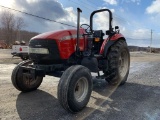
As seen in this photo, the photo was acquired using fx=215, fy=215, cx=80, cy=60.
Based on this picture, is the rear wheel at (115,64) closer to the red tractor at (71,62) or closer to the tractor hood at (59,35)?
the red tractor at (71,62)

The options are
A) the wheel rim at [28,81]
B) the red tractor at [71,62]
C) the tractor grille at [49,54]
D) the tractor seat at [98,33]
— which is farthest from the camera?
the tractor seat at [98,33]

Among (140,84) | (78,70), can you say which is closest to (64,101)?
(78,70)

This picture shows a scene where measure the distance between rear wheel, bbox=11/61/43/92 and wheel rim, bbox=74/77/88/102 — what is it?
157 centimetres

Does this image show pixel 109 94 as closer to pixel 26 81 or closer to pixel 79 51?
pixel 79 51

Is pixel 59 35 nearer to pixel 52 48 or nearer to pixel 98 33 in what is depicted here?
pixel 52 48

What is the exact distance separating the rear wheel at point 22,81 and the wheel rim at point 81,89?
1.57 metres

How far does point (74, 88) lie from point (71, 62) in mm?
1246

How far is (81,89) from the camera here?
484 cm

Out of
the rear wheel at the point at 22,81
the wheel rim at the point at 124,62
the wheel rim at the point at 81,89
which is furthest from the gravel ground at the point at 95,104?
the wheel rim at the point at 124,62

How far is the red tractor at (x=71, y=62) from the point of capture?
4343 millimetres

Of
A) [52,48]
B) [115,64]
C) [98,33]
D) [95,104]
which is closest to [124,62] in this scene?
[115,64]

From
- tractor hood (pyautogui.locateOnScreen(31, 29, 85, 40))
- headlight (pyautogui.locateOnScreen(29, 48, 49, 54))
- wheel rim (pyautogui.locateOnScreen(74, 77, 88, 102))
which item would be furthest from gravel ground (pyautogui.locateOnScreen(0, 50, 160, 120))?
tractor hood (pyautogui.locateOnScreen(31, 29, 85, 40))

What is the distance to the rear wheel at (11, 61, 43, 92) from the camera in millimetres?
5546

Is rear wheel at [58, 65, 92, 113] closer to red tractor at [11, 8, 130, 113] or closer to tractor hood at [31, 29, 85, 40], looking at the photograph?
red tractor at [11, 8, 130, 113]
